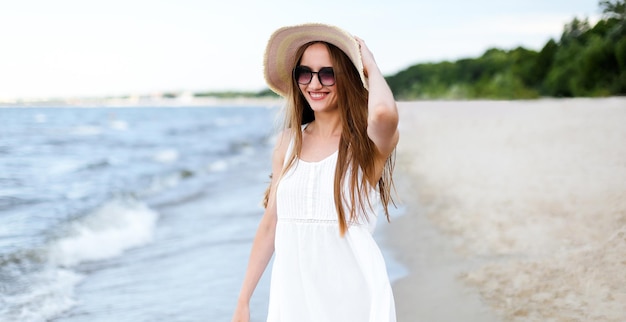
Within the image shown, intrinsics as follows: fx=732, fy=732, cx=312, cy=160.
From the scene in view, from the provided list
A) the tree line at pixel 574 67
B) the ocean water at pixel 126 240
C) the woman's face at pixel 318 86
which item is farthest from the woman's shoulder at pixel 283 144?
the tree line at pixel 574 67

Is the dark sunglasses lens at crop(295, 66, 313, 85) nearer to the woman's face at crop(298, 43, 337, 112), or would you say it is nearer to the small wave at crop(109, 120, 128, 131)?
the woman's face at crop(298, 43, 337, 112)

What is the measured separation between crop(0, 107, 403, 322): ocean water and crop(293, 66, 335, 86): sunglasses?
53 centimetres

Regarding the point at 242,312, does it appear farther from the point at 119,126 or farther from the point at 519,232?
the point at 119,126

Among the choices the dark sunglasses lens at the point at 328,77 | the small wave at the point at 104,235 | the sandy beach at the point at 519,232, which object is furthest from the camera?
the small wave at the point at 104,235

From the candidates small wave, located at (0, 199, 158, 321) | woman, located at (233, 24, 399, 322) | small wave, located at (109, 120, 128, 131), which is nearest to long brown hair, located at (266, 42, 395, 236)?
woman, located at (233, 24, 399, 322)

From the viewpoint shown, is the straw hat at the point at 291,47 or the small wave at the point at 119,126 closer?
the straw hat at the point at 291,47

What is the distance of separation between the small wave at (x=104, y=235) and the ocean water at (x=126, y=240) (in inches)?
0.5

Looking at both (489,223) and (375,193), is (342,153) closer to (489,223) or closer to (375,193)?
(375,193)

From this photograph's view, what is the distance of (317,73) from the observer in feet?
7.66

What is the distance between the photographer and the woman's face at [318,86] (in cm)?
233

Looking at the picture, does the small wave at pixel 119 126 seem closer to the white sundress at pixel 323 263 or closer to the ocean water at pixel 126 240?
the ocean water at pixel 126 240

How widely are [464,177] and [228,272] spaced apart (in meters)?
5.33

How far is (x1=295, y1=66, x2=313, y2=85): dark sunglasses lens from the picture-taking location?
2.36m

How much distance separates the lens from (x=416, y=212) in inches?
344
